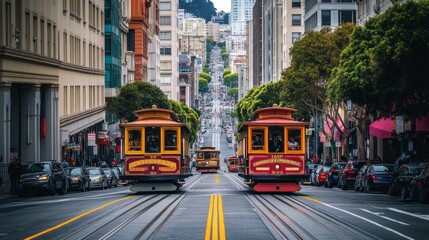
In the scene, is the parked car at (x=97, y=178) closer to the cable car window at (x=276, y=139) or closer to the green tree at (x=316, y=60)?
the cable car window at (x=276, y=139)

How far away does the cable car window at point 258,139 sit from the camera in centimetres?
3950

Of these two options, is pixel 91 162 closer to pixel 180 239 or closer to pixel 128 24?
pixel 128 24

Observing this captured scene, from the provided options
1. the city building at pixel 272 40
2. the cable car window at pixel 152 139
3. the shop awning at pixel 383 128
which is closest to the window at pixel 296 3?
the city building at pixel 272 40

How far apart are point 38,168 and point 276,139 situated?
37.3 ft

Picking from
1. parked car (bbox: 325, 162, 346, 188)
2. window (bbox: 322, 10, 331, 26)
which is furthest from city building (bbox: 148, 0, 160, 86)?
parked car (bbox: 325, 162, 346, 188)

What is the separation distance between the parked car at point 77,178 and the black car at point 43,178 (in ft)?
9.83

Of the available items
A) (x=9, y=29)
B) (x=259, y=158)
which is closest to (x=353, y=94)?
(x=259, y=158)

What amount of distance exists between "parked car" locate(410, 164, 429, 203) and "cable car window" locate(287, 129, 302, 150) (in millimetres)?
6293

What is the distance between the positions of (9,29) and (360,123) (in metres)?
24.0

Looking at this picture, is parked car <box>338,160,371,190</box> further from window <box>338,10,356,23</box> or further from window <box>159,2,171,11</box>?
window <box>159,2,171,11</box>

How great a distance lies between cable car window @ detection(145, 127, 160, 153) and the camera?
39875mm

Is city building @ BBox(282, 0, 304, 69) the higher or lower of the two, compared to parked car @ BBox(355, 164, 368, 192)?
higher

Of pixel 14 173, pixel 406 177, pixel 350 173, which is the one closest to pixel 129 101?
pixel 350 173

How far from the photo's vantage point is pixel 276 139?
1554 inches
